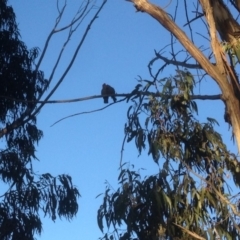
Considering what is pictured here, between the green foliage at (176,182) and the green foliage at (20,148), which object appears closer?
the green foliage at (176,182)

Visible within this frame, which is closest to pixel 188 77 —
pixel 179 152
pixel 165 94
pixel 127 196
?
pixel 165 94

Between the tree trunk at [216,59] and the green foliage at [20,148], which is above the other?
the green foliage at [20,148]

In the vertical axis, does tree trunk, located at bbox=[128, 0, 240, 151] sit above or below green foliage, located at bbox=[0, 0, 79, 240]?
below

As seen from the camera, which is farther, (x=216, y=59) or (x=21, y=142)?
(x=21, y=142)

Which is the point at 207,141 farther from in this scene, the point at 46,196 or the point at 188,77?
the point at 46,196

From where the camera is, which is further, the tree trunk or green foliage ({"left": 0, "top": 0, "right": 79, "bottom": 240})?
green foliage ({"left": 0, "top": 0, "right": 79, "bottom": 240})

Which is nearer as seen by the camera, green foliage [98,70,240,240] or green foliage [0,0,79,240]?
green foliage [98,70,240,240]

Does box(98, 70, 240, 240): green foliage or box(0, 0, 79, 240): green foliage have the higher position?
box(0, 0, 79, 240): green foliage

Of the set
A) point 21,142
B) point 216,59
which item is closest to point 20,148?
point 21,142

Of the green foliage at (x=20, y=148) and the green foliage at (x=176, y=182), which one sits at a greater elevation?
the green foliage at (x=20, y=148)

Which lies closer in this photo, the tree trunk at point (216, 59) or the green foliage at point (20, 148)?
the tree trunk at point (216, 59)

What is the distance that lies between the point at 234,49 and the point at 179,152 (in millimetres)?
998

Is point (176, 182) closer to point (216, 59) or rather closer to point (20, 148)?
point (216, 59)

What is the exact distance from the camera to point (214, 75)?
4.11 meters
